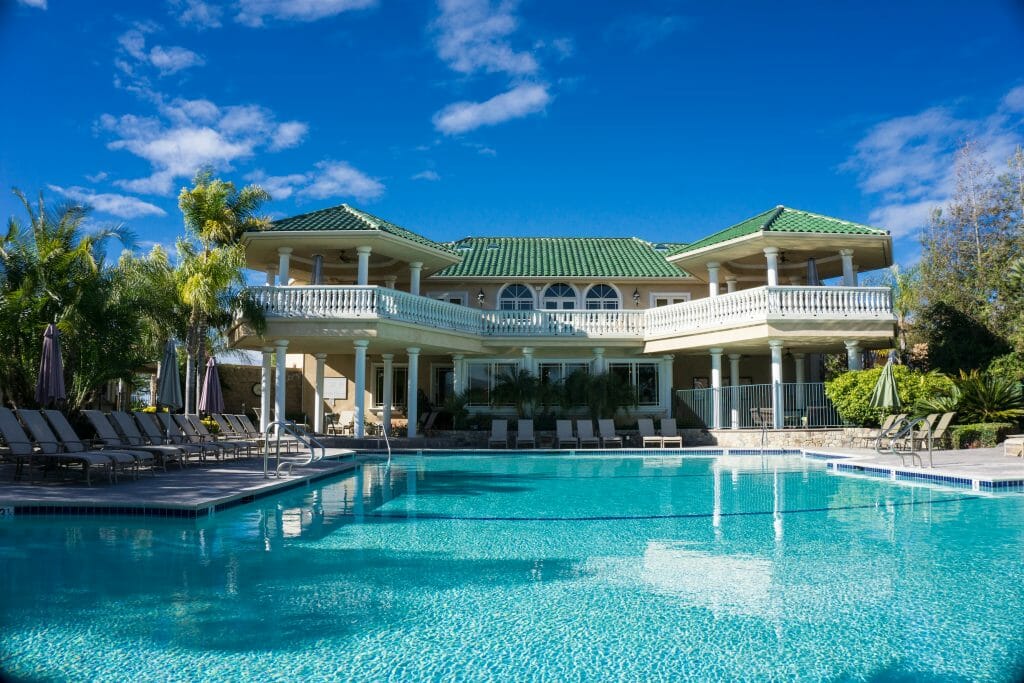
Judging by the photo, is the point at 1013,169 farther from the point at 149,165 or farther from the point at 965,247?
the point at 149,165

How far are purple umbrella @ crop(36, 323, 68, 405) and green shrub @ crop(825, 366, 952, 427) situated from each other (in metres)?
19.9

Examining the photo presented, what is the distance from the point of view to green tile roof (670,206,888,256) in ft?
75.1

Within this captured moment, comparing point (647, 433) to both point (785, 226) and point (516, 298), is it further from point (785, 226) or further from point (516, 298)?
point (516, 298)

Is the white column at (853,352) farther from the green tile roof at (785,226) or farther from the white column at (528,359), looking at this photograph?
the white column at (528,359)

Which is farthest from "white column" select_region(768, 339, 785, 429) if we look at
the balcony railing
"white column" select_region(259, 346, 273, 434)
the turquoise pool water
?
"white column" select_region(259, 346, 273, 434)

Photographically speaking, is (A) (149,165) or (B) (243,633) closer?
(B) (243,633)

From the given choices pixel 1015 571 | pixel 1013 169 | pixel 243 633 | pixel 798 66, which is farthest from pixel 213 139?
pixel 1013 169

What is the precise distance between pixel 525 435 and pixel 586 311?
213 inches

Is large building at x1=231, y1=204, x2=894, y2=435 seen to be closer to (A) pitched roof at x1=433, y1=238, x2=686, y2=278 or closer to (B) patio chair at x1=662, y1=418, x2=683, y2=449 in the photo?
(A) pitched roof at x1=433, y1=238, x2=686, y2=278

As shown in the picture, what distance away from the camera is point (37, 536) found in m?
8.19

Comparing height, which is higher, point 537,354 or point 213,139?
point 213,139

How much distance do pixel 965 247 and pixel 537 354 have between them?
66.1 ft

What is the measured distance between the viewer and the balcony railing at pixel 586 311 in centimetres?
2172

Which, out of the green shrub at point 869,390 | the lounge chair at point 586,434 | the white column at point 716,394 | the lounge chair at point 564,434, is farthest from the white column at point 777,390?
the lounge chair at point 564,434
